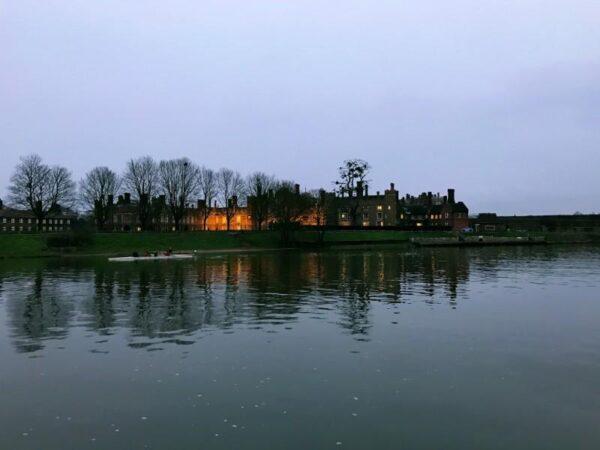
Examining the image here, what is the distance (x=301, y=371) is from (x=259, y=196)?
5146 inches

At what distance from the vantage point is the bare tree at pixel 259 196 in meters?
145

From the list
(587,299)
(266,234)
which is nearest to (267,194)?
(266,234)

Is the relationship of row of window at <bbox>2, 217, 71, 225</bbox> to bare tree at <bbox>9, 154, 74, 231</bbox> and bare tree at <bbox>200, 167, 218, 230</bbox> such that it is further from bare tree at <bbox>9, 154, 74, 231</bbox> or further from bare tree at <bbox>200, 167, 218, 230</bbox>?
bare tree at <bbox>200, 167, 218, 230</bbox>

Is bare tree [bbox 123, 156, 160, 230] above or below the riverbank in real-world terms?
above

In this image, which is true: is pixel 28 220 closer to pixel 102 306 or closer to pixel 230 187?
pixel 230 187

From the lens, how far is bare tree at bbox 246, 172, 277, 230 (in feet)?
476

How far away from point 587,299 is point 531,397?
22556 mm

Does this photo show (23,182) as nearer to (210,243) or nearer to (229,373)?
(210,243)

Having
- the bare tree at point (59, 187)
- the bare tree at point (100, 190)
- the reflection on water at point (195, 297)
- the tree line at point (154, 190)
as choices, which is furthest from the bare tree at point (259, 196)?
the reflection on water at point (195, 297)

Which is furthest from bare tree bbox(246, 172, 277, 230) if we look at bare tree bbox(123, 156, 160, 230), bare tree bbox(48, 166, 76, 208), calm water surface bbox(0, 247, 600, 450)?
calm water surface bbox(0, 247, 600, 450)

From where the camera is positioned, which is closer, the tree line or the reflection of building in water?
the reflection of building in water

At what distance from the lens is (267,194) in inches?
5802

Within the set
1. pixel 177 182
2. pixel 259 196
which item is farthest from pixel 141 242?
pixel 259 196

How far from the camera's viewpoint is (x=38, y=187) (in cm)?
13475
